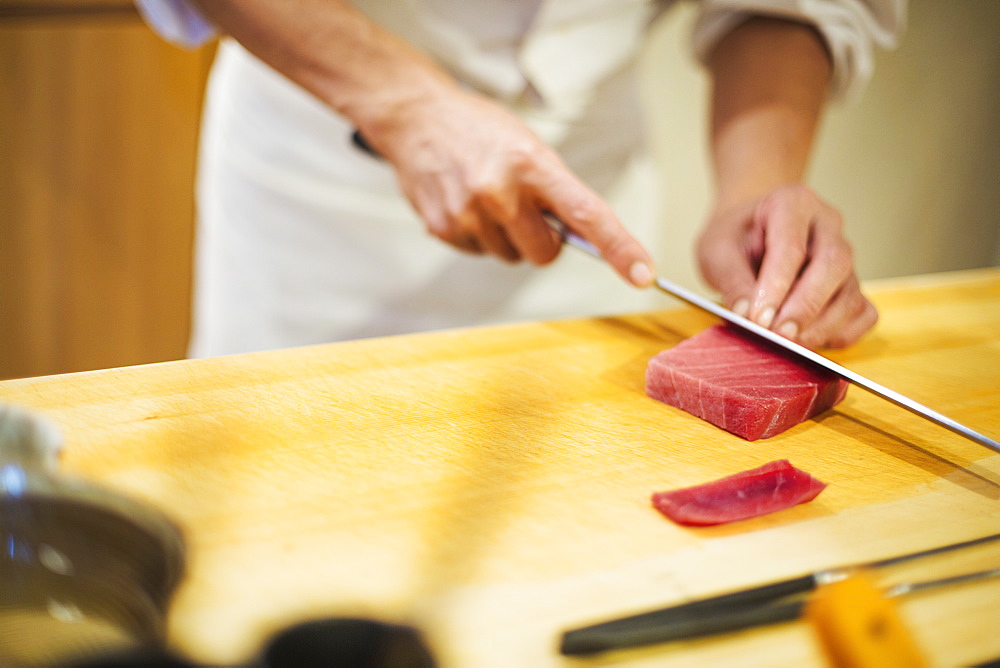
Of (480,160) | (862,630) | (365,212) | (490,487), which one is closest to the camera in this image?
(862,630)

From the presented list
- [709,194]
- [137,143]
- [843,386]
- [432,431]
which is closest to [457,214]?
[432,431]

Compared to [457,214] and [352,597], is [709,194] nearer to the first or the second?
[457,214]

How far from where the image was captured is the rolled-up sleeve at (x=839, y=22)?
1.43 meters

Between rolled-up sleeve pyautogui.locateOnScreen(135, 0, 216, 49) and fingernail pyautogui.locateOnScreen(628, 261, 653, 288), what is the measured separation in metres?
0.88

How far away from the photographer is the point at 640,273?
115 centimetres

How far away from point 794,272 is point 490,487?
1.97 ft

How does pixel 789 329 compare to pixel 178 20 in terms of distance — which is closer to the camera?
pixel 789 329

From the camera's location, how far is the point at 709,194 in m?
3.52

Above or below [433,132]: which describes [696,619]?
below

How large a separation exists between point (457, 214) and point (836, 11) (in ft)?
2.62

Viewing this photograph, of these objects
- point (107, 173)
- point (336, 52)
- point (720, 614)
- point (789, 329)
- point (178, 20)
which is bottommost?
point (720, 614)

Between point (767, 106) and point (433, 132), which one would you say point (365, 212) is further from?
point (767, 106)

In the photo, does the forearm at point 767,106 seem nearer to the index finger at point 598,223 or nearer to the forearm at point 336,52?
the index finger at point 598,223

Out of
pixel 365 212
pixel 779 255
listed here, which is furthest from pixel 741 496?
pixel 365 212
